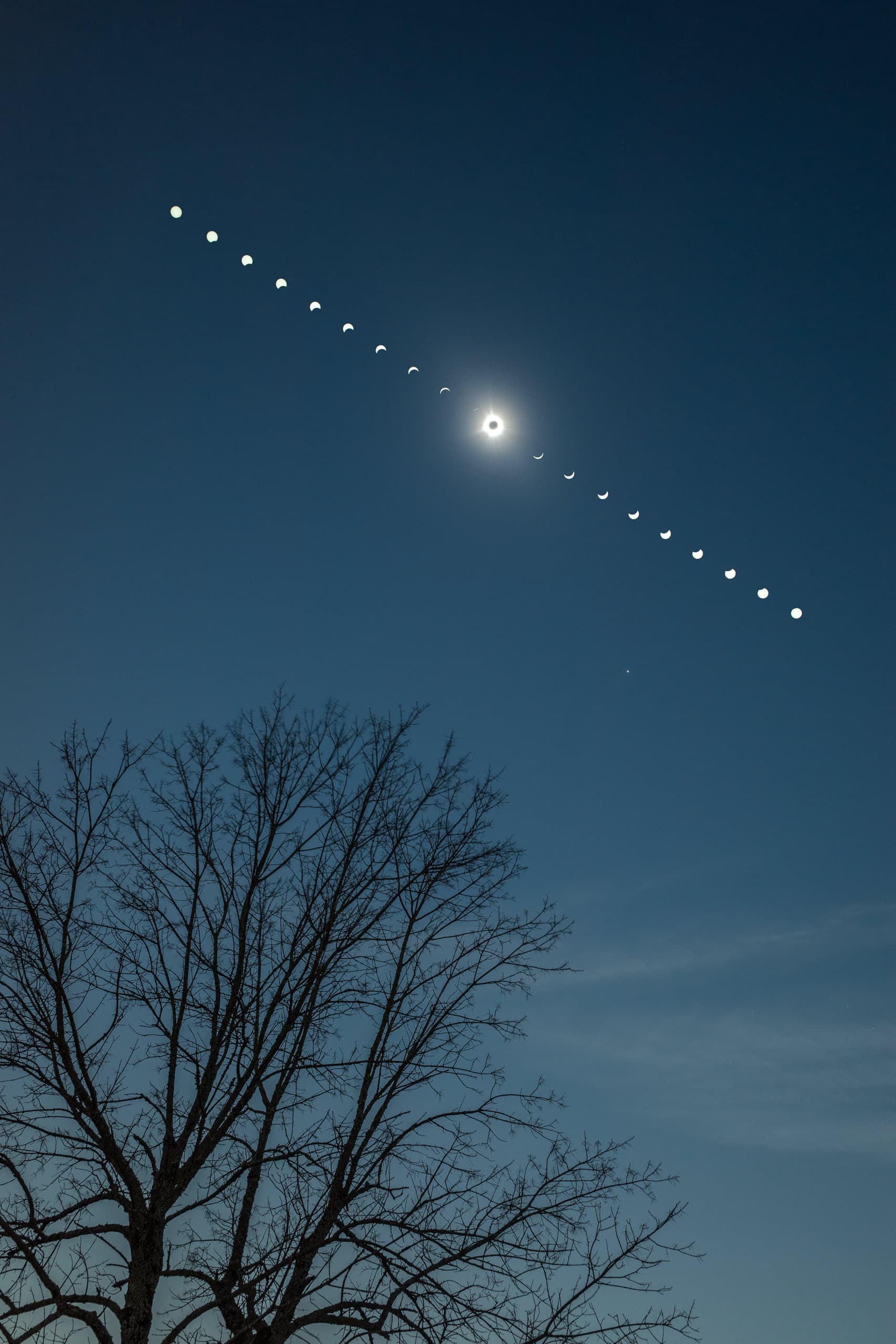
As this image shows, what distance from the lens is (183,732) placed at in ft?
27.3

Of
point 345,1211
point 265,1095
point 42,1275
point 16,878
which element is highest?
point 16,878

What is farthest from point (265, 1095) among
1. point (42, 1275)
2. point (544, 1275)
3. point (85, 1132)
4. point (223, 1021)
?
point (544, 1275)

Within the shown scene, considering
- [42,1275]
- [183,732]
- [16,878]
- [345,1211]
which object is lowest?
[42,1275]

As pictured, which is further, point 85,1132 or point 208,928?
point 208,928

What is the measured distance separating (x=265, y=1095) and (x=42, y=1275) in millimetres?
1734

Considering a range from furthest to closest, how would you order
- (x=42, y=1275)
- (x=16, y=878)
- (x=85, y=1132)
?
(x=16, y=878) < (x=85, y=1132) < (x=42, y=1275)

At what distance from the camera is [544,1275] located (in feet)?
21.3

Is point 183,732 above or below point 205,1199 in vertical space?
above

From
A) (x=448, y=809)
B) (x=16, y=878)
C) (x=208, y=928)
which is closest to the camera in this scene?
(x=16, y=878)

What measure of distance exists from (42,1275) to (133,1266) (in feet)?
1.79

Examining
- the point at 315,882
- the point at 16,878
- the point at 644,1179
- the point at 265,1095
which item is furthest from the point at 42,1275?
the point at 644,1179

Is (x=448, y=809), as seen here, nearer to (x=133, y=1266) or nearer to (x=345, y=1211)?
(x=345, y=1211)

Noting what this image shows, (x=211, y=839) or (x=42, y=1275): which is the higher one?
(x=211, y=839)

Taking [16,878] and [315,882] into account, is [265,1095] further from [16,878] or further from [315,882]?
[16,878]
